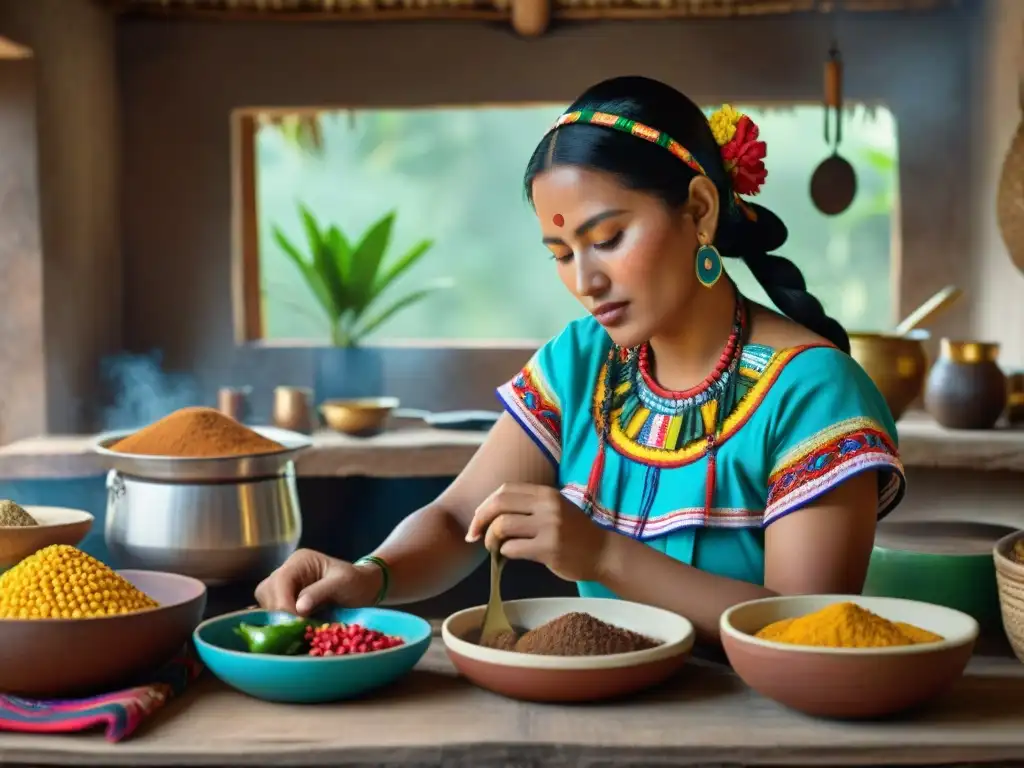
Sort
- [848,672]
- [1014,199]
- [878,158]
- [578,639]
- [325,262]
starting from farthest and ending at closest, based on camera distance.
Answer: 1. [878,158]
2. [325,262]
3. [1014,199]
4. [578,639]
5. [848,672]

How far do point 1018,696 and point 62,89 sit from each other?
2.97 meters

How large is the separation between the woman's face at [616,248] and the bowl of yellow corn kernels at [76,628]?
23.2 inches

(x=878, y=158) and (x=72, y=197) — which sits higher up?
(x=878, y=158)

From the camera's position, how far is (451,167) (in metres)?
14.3

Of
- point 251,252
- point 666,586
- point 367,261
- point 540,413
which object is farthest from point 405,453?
point 666,586

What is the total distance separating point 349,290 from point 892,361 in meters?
1.58

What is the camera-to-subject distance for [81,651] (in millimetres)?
1110

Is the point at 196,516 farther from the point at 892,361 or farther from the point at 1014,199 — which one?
the point at 1014,199

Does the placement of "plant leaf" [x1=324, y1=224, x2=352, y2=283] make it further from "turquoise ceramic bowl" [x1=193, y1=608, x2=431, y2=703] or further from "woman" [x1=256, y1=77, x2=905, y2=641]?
"turquoise ceramic bowl" [x1=193, y1=608, x2=431, y2=703]

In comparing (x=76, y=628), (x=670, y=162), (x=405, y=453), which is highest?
(x=670, y=162)

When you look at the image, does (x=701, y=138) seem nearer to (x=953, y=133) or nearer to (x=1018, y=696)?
(x=1018, y=696)

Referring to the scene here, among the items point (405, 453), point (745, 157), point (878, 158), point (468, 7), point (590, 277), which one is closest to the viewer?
point (590, 277)

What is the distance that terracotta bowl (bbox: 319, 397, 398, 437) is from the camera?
315cm

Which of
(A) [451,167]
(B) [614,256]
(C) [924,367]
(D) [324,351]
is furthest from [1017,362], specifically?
(A) [451,167]
